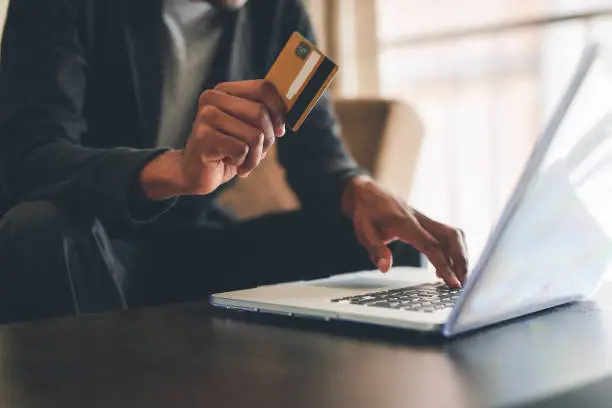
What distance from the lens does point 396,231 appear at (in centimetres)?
92

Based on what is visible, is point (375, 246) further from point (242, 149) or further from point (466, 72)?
point (466, 72)

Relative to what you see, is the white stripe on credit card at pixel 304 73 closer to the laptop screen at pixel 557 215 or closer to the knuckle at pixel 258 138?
the knuckle at pixel 258 138

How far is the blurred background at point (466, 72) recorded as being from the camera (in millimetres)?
2070

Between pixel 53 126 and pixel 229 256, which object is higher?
pixel 53 126

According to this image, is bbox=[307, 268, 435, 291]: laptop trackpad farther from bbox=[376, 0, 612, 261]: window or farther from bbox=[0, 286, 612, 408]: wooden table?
bbox=[376, 0, 612, 261]: window

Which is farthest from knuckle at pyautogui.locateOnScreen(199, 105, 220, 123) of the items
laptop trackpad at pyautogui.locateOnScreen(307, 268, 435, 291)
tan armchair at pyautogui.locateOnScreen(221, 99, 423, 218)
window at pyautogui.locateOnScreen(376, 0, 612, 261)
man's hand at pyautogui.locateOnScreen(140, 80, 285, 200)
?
window at pyautogui.locateOnScreen(376, 0, 612, 261)

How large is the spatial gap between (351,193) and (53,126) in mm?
422

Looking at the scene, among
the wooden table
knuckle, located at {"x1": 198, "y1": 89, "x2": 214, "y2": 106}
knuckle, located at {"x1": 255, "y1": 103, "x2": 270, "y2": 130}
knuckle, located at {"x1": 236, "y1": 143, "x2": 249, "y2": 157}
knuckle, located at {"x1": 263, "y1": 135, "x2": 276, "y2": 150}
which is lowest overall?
the wooden table

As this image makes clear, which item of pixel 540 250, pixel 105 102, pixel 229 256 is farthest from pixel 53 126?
pixel 540 250

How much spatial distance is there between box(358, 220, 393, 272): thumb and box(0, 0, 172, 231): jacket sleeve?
0.29 metres

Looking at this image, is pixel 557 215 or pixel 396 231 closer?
pixel 557 215

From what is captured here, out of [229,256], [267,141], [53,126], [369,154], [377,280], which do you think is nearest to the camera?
[267,141]

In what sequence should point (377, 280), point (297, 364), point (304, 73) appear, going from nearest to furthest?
point (297, 364) → point (304, 73) → point (377, 280)

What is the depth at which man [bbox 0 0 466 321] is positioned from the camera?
2.70 ft
